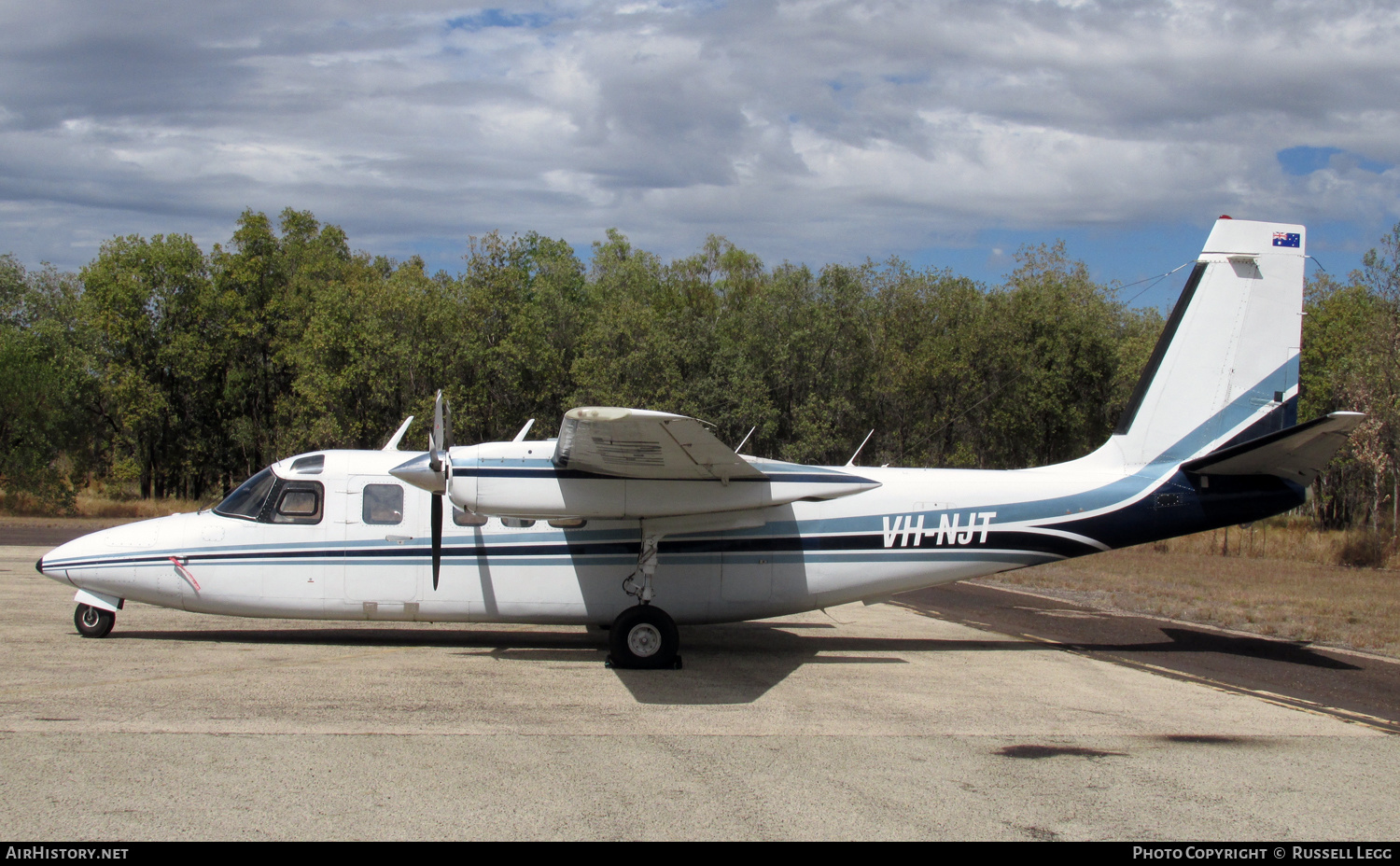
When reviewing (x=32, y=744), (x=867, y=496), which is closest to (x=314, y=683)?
(x=32, y=744)

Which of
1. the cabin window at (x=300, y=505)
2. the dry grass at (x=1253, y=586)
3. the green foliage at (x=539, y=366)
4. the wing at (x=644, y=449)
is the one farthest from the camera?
the green foliage at (x=539, y=366)

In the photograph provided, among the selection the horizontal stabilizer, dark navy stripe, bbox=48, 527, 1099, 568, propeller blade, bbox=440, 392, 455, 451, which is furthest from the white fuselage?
the horizontal stabilizer

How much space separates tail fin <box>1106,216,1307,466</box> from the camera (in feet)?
38.3

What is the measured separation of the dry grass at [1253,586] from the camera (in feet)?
47.3

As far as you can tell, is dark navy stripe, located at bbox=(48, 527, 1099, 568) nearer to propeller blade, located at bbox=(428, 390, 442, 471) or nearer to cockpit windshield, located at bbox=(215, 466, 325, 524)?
cockpit windshield, located at bbox=(215, 466, 325, 524)

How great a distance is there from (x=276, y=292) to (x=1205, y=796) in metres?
43.9

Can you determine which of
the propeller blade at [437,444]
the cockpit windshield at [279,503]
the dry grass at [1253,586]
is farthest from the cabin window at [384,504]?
the dry grass at [1253,586]

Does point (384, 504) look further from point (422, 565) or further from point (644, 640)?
point (644, 640)

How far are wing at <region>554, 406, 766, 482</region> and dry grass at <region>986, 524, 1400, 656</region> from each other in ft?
30.6

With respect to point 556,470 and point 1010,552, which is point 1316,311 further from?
point 556,470

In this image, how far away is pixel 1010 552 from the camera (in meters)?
11.3

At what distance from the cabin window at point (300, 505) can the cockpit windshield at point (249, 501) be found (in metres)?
0.20

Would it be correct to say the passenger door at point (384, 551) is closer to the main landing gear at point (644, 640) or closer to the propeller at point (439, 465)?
the propeller at point (439, 465)

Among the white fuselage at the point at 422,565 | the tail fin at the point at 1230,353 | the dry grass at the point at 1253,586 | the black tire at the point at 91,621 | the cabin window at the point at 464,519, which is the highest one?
the tail fin at the point at 1230,353
